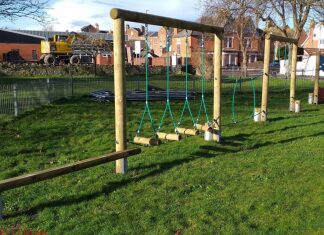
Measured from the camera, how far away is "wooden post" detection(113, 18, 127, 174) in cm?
598

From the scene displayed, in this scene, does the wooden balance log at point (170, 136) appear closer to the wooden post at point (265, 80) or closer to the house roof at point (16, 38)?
the wooden post at point (265, 80)

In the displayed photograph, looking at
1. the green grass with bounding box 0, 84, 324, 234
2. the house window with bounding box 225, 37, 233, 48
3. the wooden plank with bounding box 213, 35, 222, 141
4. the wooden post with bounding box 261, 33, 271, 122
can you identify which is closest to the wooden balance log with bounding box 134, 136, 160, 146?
the green grass with bounding box 0, 84, 324, 234

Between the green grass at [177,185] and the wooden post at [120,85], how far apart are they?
396 millimetres

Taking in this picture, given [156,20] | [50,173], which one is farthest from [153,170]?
[156,20]

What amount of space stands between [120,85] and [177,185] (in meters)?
1.70

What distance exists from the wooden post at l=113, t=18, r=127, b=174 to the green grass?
40 cm

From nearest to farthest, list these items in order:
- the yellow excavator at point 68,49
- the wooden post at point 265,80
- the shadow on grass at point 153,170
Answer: the shadow on grass at point 153,170 → the wooden post at point 265,80 → the yellow excavator at point 68,49

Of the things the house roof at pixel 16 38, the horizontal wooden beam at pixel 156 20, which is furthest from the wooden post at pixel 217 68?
the house roof at pixel 16 38

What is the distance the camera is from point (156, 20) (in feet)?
22.3

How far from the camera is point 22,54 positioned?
62531 millimetres

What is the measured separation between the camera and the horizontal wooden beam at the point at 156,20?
590cm

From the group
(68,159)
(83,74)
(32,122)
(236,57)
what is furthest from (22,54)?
(68,159)

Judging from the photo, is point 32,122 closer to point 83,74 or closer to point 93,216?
point 93,216

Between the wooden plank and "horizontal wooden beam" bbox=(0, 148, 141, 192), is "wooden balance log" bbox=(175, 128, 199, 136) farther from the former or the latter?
"horizontal wooden beam" bbox=(0, 148, 141, 192)
